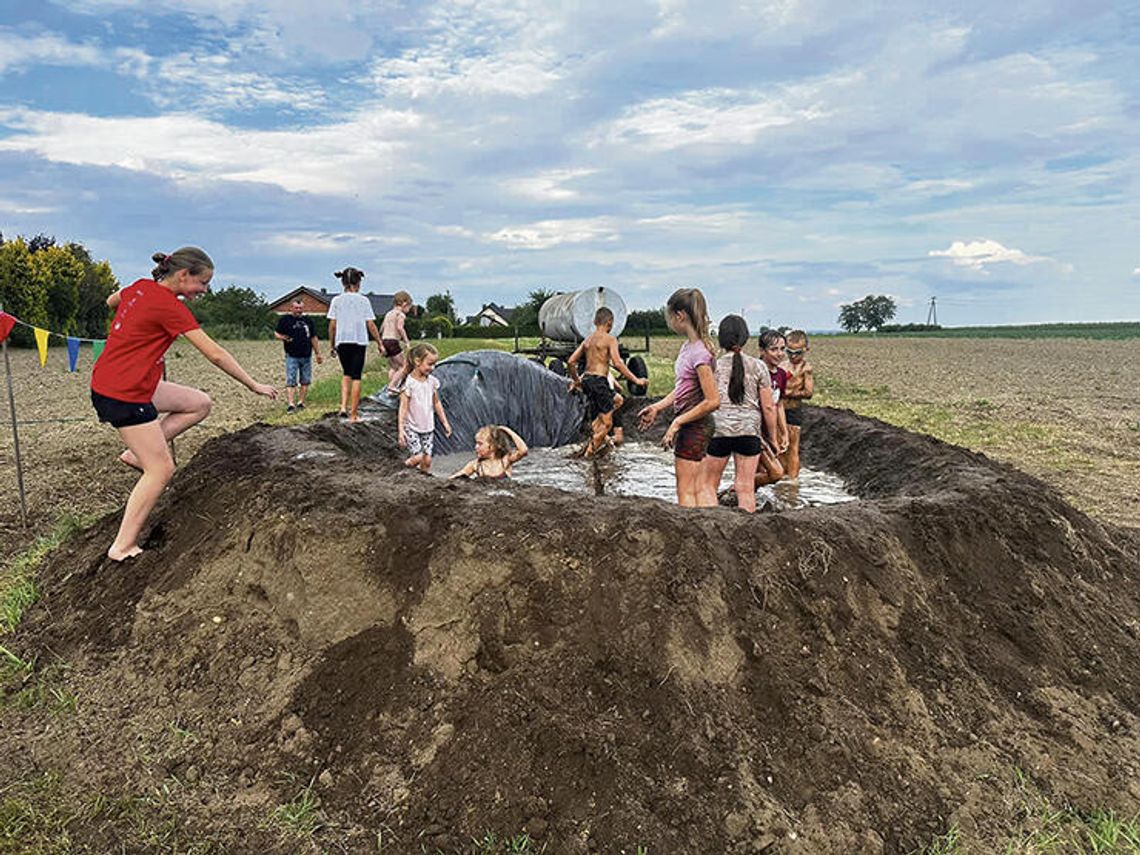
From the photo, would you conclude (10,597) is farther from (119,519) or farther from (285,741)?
(285,741)

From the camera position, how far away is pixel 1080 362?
34969 mm

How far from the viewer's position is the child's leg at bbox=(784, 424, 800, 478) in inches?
300

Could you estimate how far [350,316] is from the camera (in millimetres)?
9117

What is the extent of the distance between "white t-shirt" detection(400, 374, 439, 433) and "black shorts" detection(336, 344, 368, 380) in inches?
91.6

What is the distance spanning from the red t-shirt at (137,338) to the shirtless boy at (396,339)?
565 centimetres

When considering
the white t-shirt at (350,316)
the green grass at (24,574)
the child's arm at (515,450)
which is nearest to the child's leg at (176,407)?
the green grass at (24,574)

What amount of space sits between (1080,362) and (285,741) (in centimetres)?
3932

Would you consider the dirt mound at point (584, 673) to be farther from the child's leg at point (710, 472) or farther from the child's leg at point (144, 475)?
the child's leg at point (710, 472)

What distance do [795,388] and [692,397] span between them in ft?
8.06

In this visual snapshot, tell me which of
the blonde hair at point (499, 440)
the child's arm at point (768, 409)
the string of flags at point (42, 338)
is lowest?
the blonde hair at point (499, 440)

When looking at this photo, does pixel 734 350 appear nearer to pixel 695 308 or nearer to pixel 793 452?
pixel 695 308

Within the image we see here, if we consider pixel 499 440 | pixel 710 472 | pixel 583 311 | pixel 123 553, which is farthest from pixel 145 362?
pixel 583 311

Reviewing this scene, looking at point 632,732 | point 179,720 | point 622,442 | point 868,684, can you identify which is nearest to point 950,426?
point 622,442

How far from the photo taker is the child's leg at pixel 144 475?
4.38 meters
